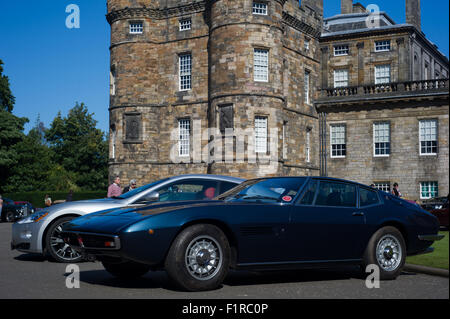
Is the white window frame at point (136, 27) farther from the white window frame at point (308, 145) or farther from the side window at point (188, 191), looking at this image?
the side window at point (188, 191)

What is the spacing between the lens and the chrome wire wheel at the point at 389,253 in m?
8.31

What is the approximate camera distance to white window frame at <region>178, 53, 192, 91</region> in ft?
123

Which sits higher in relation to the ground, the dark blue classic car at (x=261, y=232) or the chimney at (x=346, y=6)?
the chimney at (x=346, y=6)

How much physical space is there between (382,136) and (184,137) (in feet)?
43.3

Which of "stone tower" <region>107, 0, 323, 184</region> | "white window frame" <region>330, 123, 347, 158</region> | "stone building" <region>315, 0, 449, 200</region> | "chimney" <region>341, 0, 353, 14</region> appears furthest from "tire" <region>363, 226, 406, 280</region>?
"chimney" <region>341, 0, 353, 14</region>

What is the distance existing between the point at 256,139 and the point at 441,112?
12880mm

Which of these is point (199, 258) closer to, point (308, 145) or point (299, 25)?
point (308, 145)

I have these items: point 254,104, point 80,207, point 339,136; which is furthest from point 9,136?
point 80,207

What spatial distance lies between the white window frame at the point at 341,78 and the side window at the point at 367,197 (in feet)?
123

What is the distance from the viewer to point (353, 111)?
4038 cm

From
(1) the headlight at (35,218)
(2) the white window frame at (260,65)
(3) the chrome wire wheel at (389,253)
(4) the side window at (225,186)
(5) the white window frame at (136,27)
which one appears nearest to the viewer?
(3) the chrome wire wheel at (389,253)

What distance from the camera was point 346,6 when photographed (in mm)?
50875

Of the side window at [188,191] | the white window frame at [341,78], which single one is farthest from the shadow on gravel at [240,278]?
the white window frame at [341,78]

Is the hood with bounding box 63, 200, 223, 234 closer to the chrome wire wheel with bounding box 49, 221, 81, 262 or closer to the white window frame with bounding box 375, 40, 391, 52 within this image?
the chrome wire wheel with bounding box 49, 221, 81, 262
